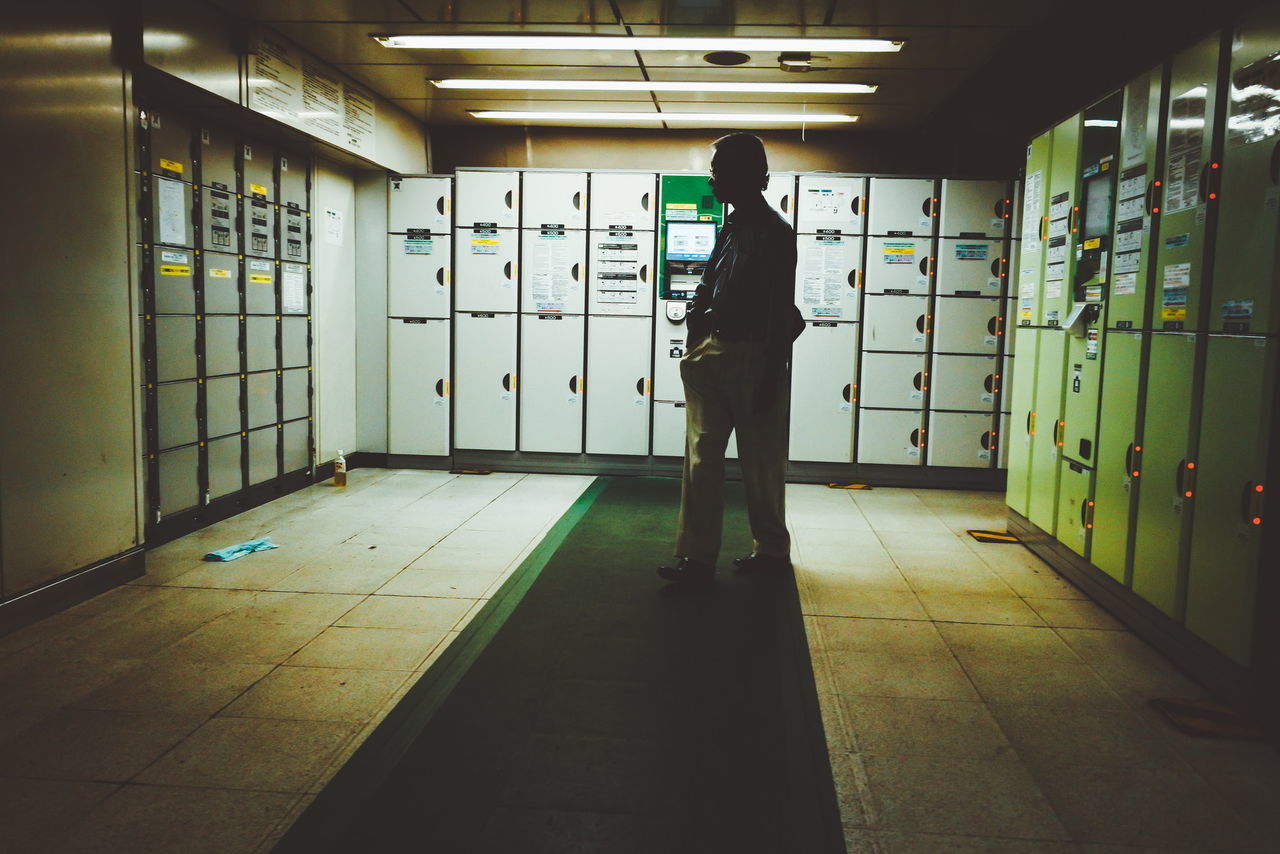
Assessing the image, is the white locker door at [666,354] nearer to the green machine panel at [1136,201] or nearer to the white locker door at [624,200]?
the white locker door at [624,200]

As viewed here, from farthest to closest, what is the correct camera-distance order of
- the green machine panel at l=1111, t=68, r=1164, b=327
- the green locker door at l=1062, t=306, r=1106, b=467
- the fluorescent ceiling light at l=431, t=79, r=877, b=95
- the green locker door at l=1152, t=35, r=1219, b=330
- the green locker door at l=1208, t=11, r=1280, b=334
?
the fluorescent ceiling light at l=431, t=79, r=877, b=95 < the green locker door at l=1062, t=306, r=1106, b=467 < the green machine panel at l=1111, t=68, r=1164, b=327 < the green locker door at l=1152, t=35, r=1219, b=330 < the green locker door at l=1208, t=11, r=1280, b=334

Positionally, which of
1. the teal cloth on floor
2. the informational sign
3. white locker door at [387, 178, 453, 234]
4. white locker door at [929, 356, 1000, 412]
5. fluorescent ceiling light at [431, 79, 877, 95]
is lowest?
the teal cloth on floor

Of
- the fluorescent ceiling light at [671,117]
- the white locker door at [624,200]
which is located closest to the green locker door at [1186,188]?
the fluorescent ceiling light at [671,117]

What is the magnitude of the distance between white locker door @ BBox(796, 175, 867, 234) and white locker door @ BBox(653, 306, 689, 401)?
108cm

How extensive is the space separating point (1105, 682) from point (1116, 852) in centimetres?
108

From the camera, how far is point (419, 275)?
6543 mm

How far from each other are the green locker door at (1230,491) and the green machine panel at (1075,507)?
0.89 meters

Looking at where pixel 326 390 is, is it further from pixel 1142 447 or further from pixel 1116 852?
pixel 1116 852

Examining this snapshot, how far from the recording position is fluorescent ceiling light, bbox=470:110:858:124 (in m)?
6.35

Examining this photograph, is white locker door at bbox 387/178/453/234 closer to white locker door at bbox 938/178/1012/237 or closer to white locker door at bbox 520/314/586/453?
white locker door at bbox 520/314/586/453

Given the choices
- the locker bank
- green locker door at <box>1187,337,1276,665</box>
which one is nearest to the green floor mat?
the locker bank

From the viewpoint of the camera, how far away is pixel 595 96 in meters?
5.94

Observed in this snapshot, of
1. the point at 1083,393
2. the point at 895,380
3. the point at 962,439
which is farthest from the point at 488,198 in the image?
the point at 1083,393

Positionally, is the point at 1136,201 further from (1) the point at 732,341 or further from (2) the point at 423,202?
(2) the point at 423,202
